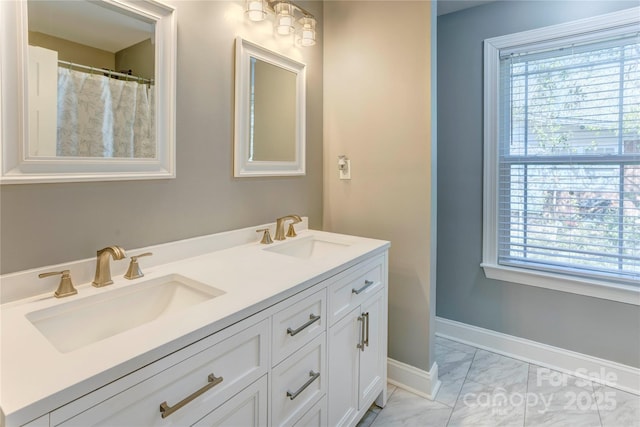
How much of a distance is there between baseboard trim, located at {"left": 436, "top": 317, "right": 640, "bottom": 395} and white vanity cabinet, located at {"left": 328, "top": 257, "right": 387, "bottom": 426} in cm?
101

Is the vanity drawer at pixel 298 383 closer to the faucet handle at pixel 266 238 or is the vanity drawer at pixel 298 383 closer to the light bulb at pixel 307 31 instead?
the faucet handle at pixel 266 238

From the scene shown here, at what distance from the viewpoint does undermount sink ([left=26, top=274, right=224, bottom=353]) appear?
37.0 inches

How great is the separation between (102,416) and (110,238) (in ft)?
2.26

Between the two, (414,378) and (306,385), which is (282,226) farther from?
(414,378)

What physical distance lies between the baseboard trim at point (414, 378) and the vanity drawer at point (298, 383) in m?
0.87

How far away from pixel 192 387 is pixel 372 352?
40.2 inches

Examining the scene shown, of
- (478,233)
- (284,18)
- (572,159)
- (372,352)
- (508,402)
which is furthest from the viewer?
(478,233)

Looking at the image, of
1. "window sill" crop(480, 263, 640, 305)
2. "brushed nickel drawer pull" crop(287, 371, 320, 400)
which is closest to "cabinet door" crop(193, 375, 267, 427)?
"brushed nickel drawer pull" crop(287, 371, 320, 400)

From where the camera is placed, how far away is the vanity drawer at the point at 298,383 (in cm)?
107

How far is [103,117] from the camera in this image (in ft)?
3.81

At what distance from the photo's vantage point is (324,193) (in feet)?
7.41

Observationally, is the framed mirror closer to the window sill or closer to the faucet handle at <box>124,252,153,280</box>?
the faucet handle at <box>124,252,153,280</box>

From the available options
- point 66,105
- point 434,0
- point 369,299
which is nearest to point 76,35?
point 66,105

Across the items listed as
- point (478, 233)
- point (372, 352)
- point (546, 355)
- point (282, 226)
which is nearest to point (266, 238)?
point (282, 226)
